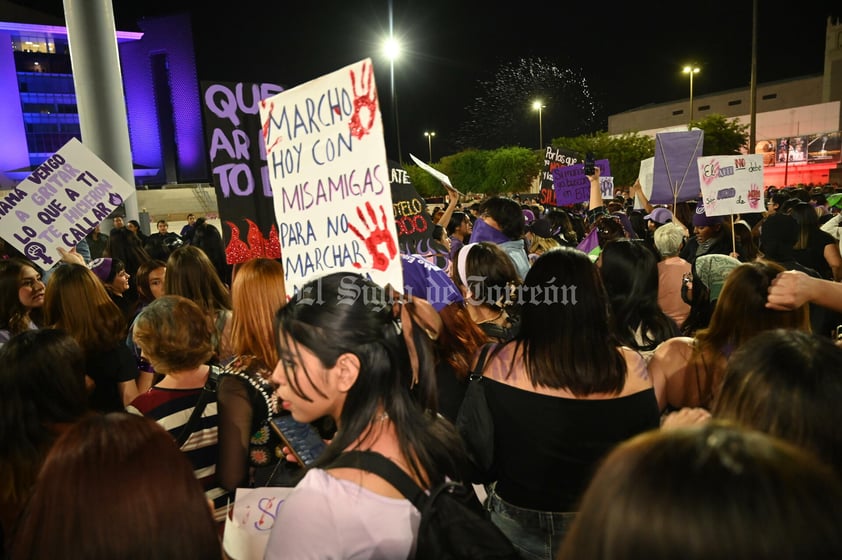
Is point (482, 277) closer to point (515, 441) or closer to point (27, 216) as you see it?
point (515, 441)

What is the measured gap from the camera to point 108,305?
12.2ft

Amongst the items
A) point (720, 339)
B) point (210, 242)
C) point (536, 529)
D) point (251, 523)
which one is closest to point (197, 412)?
point (251, 523)

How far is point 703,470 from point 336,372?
3.84ft

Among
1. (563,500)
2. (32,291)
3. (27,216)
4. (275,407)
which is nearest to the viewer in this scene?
(563,500)

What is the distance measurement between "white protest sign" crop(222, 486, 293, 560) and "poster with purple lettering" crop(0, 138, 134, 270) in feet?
14.4

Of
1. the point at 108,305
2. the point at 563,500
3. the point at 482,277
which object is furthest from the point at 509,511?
the point at 108,305

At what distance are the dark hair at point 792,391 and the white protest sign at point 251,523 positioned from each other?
57.4 inches

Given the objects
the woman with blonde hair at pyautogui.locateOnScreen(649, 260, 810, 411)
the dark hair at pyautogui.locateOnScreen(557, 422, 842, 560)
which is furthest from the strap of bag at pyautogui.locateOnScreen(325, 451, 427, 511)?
the woman with blonde hair at pyautogui.locateOnScreen(649, 260, 810, 411)

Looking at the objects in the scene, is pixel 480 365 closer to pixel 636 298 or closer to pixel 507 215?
pixel 636 298

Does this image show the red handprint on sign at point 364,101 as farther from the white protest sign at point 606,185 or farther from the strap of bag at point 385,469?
the white protest sign at point 606,185

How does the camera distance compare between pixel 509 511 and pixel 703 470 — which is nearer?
pixel 703 470

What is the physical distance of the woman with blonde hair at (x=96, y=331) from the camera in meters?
3.49

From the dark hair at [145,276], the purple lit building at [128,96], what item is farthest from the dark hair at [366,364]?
the purple lit building at [128,96]

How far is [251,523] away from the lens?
1956mm
